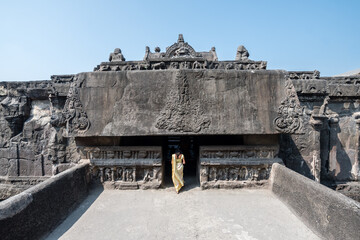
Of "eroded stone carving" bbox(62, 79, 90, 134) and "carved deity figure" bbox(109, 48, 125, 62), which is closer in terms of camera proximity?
"eroded stone carving" bbox(62, 79, 90, 134)

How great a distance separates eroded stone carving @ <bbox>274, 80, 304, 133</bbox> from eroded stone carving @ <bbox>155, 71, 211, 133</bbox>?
1.26 m

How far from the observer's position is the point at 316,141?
4.44 m

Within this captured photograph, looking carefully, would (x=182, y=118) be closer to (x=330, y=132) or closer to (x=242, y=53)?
(x=330, y=132)

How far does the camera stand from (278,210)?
8.82 feet

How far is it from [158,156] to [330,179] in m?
4.81

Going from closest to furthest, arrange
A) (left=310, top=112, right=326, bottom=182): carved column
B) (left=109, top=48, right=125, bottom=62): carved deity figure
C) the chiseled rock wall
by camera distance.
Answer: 1. (left=310, top=112, right=326, bottom=182): carved column
2. the chiseled rock wall
3. (left=109, top=48, right=125, bottom=62): carved deity figure

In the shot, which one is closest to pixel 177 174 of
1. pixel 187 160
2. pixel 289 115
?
pixel 187 160

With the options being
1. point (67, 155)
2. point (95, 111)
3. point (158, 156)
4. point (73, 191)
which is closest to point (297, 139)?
point (158, 156)

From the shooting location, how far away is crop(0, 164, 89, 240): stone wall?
177cm

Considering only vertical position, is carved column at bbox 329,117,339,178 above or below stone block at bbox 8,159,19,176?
above

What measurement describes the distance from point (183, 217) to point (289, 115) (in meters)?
2.45

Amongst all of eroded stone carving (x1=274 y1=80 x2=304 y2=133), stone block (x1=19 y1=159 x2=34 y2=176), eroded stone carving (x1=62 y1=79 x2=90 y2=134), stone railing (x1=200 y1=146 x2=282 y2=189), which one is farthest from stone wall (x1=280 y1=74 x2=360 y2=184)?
stone block (x1=19 y1=159 x2=34 y2=176)

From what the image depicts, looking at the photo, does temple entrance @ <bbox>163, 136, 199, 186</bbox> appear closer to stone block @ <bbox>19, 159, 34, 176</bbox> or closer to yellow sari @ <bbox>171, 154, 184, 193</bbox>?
yellow sari @ <bbox>171, 154, 184, 193</bbox>

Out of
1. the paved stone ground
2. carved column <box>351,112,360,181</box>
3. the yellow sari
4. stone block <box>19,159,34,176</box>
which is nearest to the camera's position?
the paved stone ground
